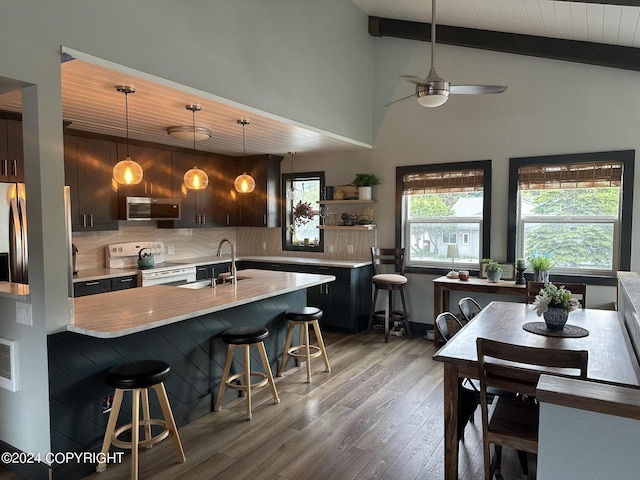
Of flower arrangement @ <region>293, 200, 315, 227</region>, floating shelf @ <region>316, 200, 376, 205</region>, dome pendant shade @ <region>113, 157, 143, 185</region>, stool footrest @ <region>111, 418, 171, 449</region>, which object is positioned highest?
dome pendant shade @ <region>113, 157, 143, 185</region>

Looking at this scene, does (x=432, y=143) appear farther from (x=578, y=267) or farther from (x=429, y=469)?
(x=429, y=469)

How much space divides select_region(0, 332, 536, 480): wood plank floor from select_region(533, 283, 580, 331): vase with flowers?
87 cm

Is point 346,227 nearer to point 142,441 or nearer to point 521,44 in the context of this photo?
point 521,44

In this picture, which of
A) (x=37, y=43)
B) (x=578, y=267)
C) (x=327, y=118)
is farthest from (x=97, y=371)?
(x=578, y=267)

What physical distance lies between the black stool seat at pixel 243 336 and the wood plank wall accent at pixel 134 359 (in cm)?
19

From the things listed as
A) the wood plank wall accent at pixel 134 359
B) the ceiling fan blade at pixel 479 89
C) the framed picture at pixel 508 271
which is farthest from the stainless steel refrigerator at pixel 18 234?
the framed picture at pixel 508 271

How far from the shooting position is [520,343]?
2.63 meters

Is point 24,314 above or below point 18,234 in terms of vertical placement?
below

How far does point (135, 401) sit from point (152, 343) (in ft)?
1.72

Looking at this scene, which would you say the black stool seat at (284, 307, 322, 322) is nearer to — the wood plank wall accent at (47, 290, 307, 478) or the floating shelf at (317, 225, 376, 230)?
the wood plank wall accent at (47, 290, 307, 478)

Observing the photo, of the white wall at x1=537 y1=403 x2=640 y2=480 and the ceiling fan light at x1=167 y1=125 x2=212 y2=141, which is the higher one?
the ceiling fan light at x1=167 y1=125 x2=212 y2=141

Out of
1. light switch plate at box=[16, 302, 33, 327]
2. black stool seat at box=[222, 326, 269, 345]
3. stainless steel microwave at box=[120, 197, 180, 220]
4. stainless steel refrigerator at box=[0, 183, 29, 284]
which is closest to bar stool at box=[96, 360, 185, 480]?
light switch plate at box=[16, 302, 33, 327]

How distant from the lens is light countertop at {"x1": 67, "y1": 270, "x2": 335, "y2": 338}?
251cm

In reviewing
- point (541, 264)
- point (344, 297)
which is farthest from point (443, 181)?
point (344, 297)
